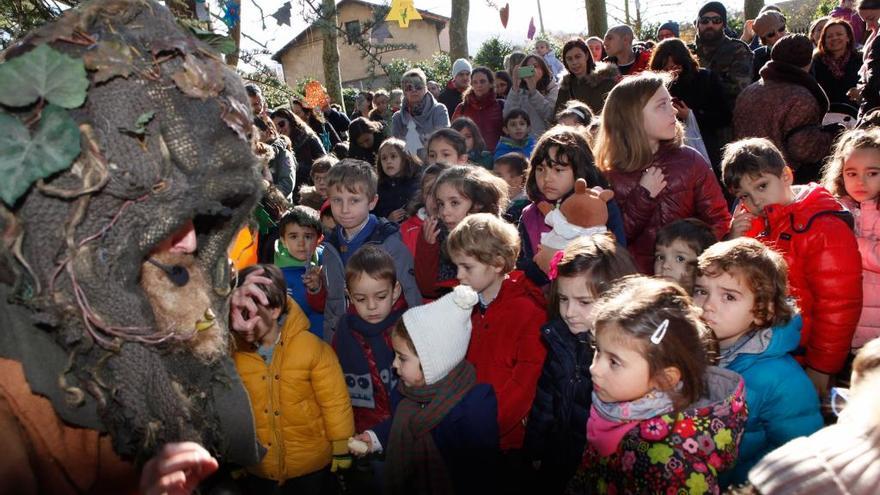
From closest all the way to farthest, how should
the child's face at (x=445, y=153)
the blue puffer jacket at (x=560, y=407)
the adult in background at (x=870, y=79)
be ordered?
the blue puffer jacket at (x=560, y=407)
the adult in background at (x=870, y=79)
the child's face at (x=445, y=153)

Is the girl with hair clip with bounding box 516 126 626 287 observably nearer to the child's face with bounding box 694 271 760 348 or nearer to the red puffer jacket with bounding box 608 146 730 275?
the red puffer jacket with bounding box 608 146 730 275

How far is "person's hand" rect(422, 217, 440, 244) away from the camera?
12.7 ft

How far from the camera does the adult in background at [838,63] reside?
6.15m

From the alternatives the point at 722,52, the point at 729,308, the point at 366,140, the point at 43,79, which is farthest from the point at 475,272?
the point at 366,140

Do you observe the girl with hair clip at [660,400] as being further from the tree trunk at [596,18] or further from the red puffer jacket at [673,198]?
the tree trunk at [596,18]

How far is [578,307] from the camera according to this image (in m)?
2.84

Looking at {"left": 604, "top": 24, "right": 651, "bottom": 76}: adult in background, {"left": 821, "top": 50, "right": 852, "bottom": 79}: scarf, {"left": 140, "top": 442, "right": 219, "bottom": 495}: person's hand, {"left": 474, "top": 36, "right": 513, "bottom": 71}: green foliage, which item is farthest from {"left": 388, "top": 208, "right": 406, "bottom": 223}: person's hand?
{"left": 474, "top": 36, "right": 513, "bottom": 71}: green foliage

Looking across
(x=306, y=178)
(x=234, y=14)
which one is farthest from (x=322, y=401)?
(x=306, y=178)

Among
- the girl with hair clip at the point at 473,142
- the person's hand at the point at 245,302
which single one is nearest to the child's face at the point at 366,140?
the girl with hair clip at the point at 473,142

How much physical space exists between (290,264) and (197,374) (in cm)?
290

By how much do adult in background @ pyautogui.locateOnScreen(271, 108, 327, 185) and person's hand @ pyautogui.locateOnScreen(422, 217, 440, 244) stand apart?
3.64m

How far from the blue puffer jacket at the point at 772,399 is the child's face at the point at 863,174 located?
1.24 m

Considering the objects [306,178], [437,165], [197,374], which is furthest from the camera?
[306,178]

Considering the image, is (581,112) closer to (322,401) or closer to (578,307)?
(578,307)
